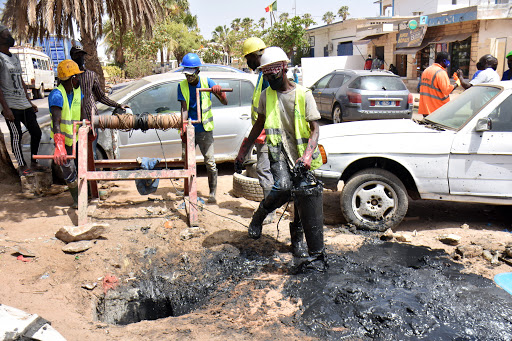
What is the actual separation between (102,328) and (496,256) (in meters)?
3.75

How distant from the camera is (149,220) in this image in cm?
536

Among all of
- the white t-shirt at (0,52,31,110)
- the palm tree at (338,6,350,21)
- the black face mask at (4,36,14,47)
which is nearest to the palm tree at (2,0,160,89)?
the black face mask at (4,36,14,47)

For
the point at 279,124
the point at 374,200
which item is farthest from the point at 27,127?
the point at 374,200

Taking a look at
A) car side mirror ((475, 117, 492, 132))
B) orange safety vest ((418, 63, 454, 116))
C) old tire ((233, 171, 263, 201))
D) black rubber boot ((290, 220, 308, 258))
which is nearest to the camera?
black rubber boot ((290, 220, 308, 258))

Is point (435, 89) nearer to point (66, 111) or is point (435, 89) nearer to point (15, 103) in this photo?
point (66, 111)

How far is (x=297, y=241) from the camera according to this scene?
14.9ft

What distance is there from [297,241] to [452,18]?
21.3 metres

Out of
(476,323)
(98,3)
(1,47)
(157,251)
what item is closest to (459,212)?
(476,323)

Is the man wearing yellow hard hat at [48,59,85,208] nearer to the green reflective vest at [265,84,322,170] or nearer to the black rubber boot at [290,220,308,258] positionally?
the green reflective vest at [265,84,322,170]

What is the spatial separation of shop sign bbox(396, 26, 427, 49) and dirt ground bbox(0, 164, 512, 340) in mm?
20730

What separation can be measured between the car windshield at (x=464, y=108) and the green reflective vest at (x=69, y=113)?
14.6ft

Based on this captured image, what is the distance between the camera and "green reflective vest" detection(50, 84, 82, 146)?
216 inches

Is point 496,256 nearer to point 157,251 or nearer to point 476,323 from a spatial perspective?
point 476,323

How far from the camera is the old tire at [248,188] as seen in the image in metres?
6.13
